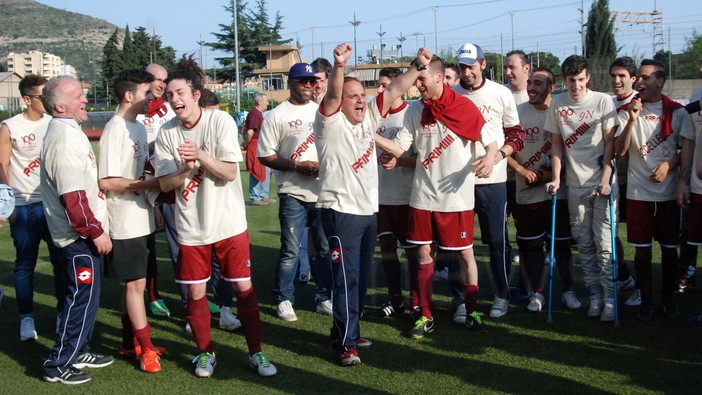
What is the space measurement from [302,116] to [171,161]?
5.82 feet

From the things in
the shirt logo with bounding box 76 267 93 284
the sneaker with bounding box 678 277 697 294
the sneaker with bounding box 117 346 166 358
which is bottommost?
the sneaker with bounding box 117 346 166 358

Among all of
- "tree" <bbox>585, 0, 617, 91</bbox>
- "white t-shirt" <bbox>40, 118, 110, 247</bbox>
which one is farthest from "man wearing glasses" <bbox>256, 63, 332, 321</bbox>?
"tree" <bbox>585, 0, 617, 91</bbox>

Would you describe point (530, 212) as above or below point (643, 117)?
below

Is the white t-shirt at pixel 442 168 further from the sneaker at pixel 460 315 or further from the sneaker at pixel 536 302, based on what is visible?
the sneaker at pixel 536 302

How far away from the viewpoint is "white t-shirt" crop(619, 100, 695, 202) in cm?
600

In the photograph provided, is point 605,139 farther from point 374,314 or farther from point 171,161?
point 171,161

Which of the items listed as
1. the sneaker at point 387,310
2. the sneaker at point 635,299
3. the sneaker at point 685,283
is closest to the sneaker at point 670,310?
the sneaker at point 635,299

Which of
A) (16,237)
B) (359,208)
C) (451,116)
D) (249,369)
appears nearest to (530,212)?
(451,116)

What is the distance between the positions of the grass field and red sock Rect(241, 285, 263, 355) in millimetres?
213

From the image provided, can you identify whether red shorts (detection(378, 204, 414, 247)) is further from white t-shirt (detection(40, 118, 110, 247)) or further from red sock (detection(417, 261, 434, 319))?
white t-shirt (detection(40, 118, 110, 247))

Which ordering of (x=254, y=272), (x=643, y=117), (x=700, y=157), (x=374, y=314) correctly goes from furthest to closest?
(x=254, y=272) → (x=374, y=314) → (x=643, y=117) → (x=700, y=157)

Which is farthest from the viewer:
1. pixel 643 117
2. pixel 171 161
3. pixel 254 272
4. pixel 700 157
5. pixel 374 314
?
pixel 254 272

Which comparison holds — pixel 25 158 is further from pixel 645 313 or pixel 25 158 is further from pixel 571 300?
pixel 645 313

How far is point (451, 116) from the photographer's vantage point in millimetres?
5664
